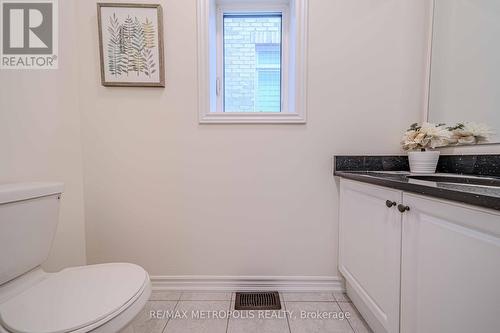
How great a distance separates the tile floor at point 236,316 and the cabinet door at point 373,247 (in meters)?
0.19

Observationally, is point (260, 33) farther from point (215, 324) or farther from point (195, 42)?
point (215, 324)

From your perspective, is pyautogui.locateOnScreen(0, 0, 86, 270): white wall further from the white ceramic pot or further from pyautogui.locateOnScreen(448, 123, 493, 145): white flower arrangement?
pyautogui.locateOnScreen(448, 123, 493, 145): white flower arrangement

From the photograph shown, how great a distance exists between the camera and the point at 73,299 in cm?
79

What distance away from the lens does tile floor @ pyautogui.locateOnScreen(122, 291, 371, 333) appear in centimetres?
117

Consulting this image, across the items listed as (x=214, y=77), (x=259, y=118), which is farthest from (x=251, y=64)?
(x=259, y=118)

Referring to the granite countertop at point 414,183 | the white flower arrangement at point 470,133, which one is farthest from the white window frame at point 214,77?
the white flower arrangement at point 470,133

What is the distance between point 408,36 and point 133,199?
2071 mm

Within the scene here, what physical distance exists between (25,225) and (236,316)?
1.09m

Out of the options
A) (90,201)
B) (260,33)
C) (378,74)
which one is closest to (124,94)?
(90,201)

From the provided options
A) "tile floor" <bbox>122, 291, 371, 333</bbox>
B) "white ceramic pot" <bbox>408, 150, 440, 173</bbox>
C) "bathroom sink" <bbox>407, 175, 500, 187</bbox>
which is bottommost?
"tile floor" <bbox>122, 291, 371, 333</bbox>

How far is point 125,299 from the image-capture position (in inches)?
30.8

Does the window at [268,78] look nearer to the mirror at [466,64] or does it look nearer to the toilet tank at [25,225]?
the mirror at [466,64]

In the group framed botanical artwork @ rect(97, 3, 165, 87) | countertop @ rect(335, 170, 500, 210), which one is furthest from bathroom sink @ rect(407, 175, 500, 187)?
framed botanical artwork @ rect(97, 3, 165, 87)

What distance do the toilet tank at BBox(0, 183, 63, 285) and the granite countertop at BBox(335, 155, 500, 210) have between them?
56.7 inches
